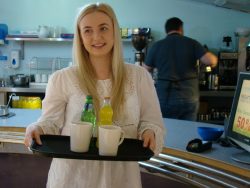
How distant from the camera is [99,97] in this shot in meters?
1.47

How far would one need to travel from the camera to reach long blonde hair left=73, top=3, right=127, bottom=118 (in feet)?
4.72

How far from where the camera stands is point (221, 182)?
1.89m

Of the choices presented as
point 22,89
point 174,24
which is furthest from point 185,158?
point 22,89

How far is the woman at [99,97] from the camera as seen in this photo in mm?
1431

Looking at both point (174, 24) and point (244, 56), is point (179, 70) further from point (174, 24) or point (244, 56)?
point (244, 56)

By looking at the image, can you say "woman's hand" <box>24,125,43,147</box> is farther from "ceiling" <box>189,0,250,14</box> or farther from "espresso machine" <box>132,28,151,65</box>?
"ceiling" <box>189,0,250,14</box>

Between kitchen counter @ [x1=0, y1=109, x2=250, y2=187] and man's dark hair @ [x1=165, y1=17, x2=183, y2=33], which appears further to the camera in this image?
man's dark hair @ [x1=165, y1=17, x2=183, y2=33]

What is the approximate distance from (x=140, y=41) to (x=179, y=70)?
1.23 meters

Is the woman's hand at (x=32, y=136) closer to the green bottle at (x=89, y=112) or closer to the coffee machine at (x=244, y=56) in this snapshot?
the green bottle at (x=89, y=112)

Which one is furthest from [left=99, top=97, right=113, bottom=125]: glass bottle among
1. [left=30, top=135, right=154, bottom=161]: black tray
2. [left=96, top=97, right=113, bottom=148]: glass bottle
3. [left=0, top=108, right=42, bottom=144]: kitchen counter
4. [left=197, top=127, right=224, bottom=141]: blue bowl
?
[left=0, top=108, right=42, bottom=144]: kitchen counter

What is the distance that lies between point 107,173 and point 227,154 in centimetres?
61

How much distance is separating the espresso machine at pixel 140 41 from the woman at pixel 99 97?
311 cm

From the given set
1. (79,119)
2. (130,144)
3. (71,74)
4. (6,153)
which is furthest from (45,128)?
(6,153)

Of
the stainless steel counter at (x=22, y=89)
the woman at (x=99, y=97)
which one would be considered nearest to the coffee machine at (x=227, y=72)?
the stainless steel counter at (x=22, y=89)
